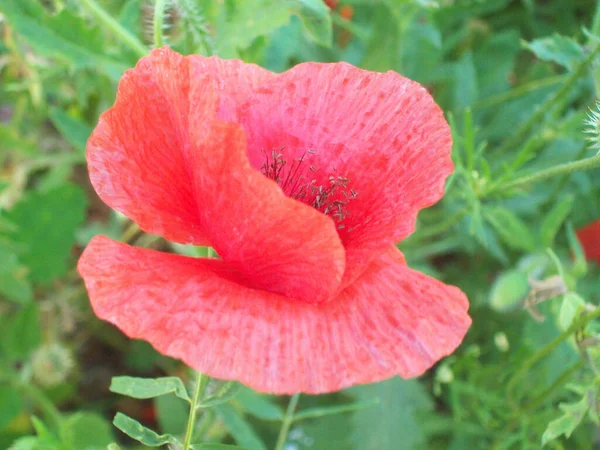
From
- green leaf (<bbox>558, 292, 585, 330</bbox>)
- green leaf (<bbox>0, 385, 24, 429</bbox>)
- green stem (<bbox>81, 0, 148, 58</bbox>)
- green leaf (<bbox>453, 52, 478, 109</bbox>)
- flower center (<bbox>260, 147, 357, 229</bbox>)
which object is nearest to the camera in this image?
flower center (<bbox>260, 147, 357, 229</bbox>)

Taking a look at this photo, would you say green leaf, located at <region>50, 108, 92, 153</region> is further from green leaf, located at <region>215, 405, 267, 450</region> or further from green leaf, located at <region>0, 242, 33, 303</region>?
green leaf, located at <region>215, 405, 267, 450</region>

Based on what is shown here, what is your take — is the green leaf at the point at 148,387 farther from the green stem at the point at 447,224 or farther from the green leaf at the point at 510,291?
the green leaf at the point at 510,291

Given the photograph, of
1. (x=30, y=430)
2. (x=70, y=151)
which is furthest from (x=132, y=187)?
(x=70, y=151)

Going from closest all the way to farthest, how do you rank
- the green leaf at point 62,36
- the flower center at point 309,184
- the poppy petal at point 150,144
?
the poppy petal at point 150,144
the flower center at point 309,184
the green leaf at point 62,36

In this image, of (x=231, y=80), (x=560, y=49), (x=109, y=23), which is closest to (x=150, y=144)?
(x=231, y=80)

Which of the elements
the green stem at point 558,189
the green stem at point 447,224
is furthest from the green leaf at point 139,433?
the green stem at point 558,189

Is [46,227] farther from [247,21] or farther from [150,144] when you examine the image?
[150,144]

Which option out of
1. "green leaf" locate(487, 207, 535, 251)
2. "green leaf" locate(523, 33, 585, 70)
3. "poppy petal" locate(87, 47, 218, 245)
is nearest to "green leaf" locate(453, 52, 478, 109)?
"green leaf" locate(487, 207, 535, 251)
